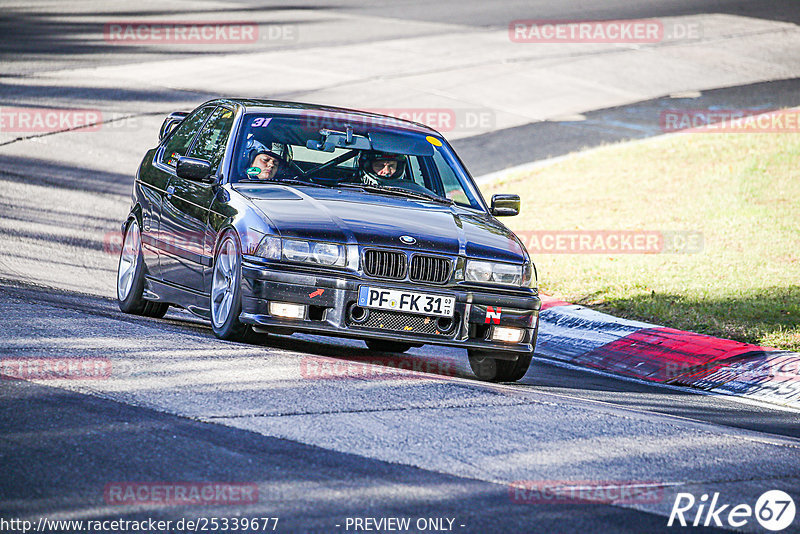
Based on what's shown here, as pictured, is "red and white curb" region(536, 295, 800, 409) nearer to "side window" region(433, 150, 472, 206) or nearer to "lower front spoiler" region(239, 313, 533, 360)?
"side window" region(433, 150, 472, 206)

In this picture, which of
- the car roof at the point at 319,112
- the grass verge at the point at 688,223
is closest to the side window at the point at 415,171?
the car roof at the point at 319,112

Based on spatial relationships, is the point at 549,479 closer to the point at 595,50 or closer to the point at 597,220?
the point at 597,220

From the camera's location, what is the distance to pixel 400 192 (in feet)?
28.4

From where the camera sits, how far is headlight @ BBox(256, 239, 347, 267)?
741 cm

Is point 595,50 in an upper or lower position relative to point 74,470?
upper

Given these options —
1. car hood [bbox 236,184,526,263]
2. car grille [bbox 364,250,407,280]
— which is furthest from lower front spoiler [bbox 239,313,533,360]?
car hood [bbox 236,184,526,263]

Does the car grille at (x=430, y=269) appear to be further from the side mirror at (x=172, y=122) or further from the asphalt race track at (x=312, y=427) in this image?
the side mirror at (x=172, y=122)

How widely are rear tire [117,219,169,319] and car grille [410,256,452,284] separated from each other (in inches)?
101

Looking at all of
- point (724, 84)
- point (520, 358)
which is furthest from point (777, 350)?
point (724, 84)

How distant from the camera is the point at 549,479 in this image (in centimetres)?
535

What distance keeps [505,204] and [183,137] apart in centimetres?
276

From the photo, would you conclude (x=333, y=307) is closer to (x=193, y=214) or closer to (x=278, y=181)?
(x=278, y=181)

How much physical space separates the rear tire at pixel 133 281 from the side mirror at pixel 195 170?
1.14 metres

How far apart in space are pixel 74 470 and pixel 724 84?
930 inches
